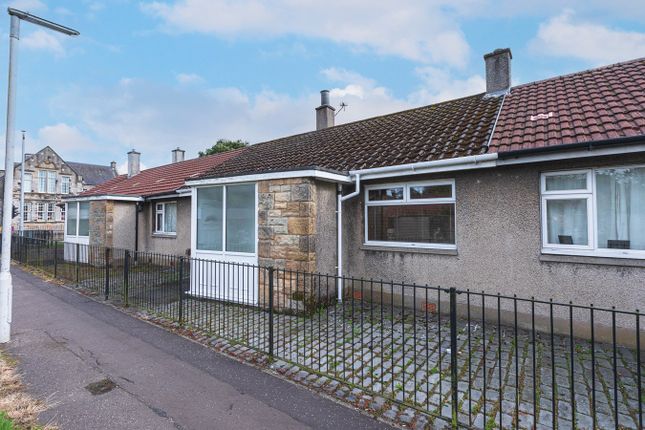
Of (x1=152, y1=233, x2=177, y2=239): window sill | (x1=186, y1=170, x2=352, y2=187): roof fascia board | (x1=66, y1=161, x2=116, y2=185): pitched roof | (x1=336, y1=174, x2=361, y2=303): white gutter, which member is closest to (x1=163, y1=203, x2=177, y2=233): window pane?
(x1=152, y1=233, x2=177, y2=239): window sill

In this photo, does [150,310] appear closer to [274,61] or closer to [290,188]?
[290,188]

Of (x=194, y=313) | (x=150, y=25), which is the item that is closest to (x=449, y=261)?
(x=194, y=313)

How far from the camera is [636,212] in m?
5.18

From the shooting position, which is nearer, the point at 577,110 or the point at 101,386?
the point at 101,386

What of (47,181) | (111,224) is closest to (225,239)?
(111,224)

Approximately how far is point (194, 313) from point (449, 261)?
18.0ft

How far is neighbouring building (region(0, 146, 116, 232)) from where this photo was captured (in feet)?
129

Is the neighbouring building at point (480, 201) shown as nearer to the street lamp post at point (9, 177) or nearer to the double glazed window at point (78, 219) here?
the street lamp post at point (9, 177)

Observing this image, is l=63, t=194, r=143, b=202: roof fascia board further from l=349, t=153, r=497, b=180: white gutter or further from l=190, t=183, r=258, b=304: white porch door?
l=349, t=153, r=497, b=180: white gutter

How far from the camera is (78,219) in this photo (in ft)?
50.9

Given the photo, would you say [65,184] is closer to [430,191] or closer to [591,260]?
[430,191]

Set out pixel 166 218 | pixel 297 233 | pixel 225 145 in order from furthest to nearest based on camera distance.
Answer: pixel 225 145 < pixel 166 218 < pixel 297 233

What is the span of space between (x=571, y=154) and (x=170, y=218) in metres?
13.8

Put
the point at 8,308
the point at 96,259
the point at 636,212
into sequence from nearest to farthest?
the point at 636,212, the point at 8,308, the point at 96,259
